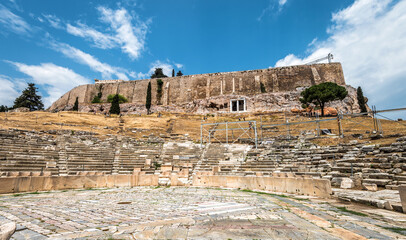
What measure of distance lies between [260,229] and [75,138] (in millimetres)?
22052

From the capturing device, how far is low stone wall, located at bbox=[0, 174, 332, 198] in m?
8.48

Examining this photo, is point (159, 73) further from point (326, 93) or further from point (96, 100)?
point (326, 93)

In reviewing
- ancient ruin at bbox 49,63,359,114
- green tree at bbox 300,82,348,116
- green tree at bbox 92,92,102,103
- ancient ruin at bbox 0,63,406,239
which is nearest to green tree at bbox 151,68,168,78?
ancient ruin at bbox 49,63,359,114

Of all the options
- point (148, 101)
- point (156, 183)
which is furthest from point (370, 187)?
point (148, 101)

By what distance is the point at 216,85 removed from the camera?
57156mm

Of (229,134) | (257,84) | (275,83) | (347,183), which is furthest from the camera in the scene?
(257,84)

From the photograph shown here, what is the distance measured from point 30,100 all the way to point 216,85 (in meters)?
43.6

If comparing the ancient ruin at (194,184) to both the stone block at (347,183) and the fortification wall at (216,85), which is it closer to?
the stone block at (347,183)

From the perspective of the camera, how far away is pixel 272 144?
728 inches

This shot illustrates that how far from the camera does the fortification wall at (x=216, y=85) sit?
51.6 m

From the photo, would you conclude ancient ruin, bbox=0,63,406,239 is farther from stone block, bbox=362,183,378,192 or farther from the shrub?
the shrub

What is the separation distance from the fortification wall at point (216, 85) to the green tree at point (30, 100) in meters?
8.75

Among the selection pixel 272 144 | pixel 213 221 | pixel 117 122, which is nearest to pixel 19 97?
pixel 117 122

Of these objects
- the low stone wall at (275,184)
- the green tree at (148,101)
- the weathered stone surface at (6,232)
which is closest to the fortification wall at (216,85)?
the green tree at (148,101)
